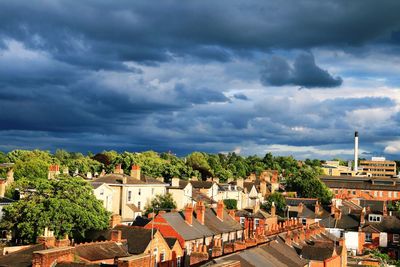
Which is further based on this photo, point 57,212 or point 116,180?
point 116,180

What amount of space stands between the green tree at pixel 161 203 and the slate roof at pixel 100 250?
3619 centimetres

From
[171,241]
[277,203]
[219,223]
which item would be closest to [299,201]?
[277,203]

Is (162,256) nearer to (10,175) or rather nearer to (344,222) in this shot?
(344,222)

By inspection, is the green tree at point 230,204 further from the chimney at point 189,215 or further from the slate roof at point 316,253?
the slate roof at point 316,253

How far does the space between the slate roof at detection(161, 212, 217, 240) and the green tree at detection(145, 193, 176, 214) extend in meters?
21.8

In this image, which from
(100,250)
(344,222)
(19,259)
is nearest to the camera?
(19,259)

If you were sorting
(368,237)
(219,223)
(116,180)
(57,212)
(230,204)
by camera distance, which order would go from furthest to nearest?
(230,204) → (368,237) → (116,180) → (219,223) → (57,212)

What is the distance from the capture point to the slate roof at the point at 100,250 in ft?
130

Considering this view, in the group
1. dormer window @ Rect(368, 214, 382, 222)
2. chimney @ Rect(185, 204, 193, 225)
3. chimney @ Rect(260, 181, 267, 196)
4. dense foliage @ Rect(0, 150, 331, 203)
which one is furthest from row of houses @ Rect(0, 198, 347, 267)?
chimney @ Rect(260, 181, 267, 196)

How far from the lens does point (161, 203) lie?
85.9 metres

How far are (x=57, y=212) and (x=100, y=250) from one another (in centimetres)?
1409

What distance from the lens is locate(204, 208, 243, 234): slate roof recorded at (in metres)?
65.5

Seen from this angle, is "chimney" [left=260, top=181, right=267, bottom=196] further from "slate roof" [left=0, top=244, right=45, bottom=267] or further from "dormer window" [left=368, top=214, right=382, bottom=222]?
Result: "slate roof" [left=0, top=244, right=45, bottom=267]

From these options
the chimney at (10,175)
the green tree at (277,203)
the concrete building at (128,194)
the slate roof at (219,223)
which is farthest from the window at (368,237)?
the chimney at (10,175)
